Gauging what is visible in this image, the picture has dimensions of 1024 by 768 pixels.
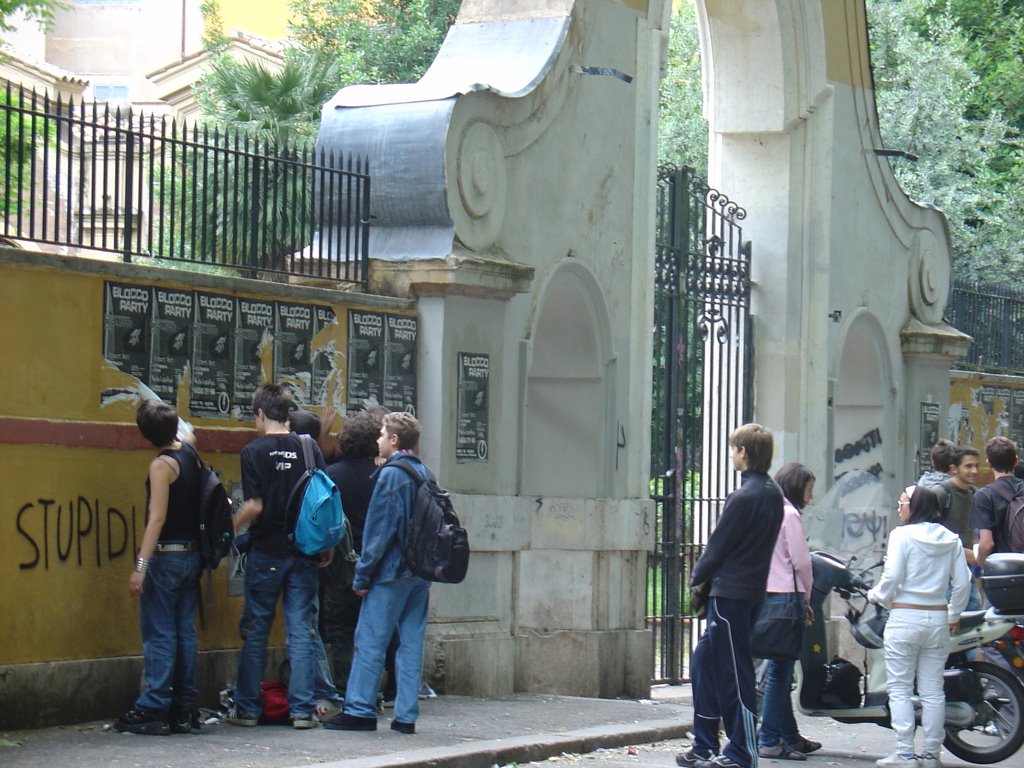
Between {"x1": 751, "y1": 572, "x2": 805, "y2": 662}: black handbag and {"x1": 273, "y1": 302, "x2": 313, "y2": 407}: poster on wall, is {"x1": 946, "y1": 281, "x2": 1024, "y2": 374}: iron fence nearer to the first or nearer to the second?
{"x1": 751, "y1": 572, "x2": 805, "y2": 662}: black handbag

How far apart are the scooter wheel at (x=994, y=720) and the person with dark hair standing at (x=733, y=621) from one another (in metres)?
1.80

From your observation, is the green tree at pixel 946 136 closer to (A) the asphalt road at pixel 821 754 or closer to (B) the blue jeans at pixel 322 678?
(A) the asphalt road at pixel 821 754

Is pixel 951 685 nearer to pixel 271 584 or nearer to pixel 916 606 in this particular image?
pixel 916 606

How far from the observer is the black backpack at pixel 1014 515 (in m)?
11.2

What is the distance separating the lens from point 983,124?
1014 inches

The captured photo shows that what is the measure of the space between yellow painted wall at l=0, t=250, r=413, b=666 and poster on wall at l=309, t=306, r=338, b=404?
100 cm

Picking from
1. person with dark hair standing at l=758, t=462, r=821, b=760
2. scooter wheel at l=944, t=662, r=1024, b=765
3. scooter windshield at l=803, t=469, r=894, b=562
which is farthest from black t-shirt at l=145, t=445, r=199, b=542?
scooter windshield at l=803, t=469, r=894, b=562

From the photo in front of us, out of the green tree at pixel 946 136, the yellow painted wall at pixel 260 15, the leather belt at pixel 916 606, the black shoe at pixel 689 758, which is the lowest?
the black shoe at pixel 689 758

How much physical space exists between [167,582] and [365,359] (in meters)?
2.31

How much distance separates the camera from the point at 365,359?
33.2 feet

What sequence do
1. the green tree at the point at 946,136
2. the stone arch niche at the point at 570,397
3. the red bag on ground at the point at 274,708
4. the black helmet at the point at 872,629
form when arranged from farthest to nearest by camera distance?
the green tree at the point at 946,136, the stone arch niche at the point at 570,397, the black helmet at the point at 872,629, the red bag on ground at the point at 274,708

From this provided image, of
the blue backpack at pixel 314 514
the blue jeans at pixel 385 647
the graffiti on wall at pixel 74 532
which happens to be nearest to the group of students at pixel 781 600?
the blue jeans at pixel 385 647

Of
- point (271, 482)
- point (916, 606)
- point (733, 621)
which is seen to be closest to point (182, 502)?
point (271, 482)

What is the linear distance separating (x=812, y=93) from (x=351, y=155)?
580 centimetres
